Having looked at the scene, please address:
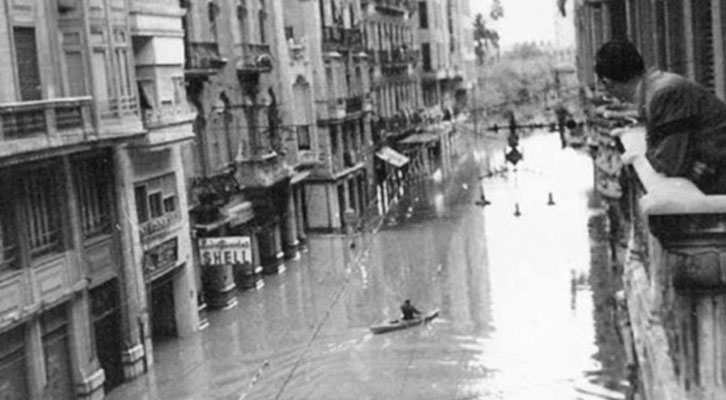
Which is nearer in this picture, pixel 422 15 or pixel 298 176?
pixel 298 176

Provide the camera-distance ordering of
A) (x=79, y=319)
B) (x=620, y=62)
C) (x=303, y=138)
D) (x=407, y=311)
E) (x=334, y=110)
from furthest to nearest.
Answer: (x=334, y=110), (x=303, y=138), (x=407, y=311), (x=79, y=319), (x=620, y=62)

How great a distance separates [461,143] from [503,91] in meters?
26.6

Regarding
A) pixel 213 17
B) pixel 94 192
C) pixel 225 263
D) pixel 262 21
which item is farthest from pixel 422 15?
pixel 94 192

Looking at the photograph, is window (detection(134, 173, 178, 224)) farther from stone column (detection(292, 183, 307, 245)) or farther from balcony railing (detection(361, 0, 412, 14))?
balcony railing (detection(361, 0, 412, 14))

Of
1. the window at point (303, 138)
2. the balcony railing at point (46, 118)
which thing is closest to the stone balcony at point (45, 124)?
the balcony railing at point (46, 118)

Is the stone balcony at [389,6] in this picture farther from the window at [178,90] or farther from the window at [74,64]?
the window at [74,64]

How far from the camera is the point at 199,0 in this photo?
33.8 metres

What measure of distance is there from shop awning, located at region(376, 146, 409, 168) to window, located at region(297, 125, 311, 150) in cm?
1519

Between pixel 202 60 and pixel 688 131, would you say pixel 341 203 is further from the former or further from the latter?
pixel 688 131

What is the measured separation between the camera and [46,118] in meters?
20.1

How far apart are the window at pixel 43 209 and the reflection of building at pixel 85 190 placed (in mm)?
29

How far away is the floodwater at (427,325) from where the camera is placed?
21.9m

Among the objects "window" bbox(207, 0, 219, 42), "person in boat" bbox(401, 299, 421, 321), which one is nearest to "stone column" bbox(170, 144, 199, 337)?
"person in boat" bbox(401, 299, 421, 321)

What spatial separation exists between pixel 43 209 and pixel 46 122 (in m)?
2.08
